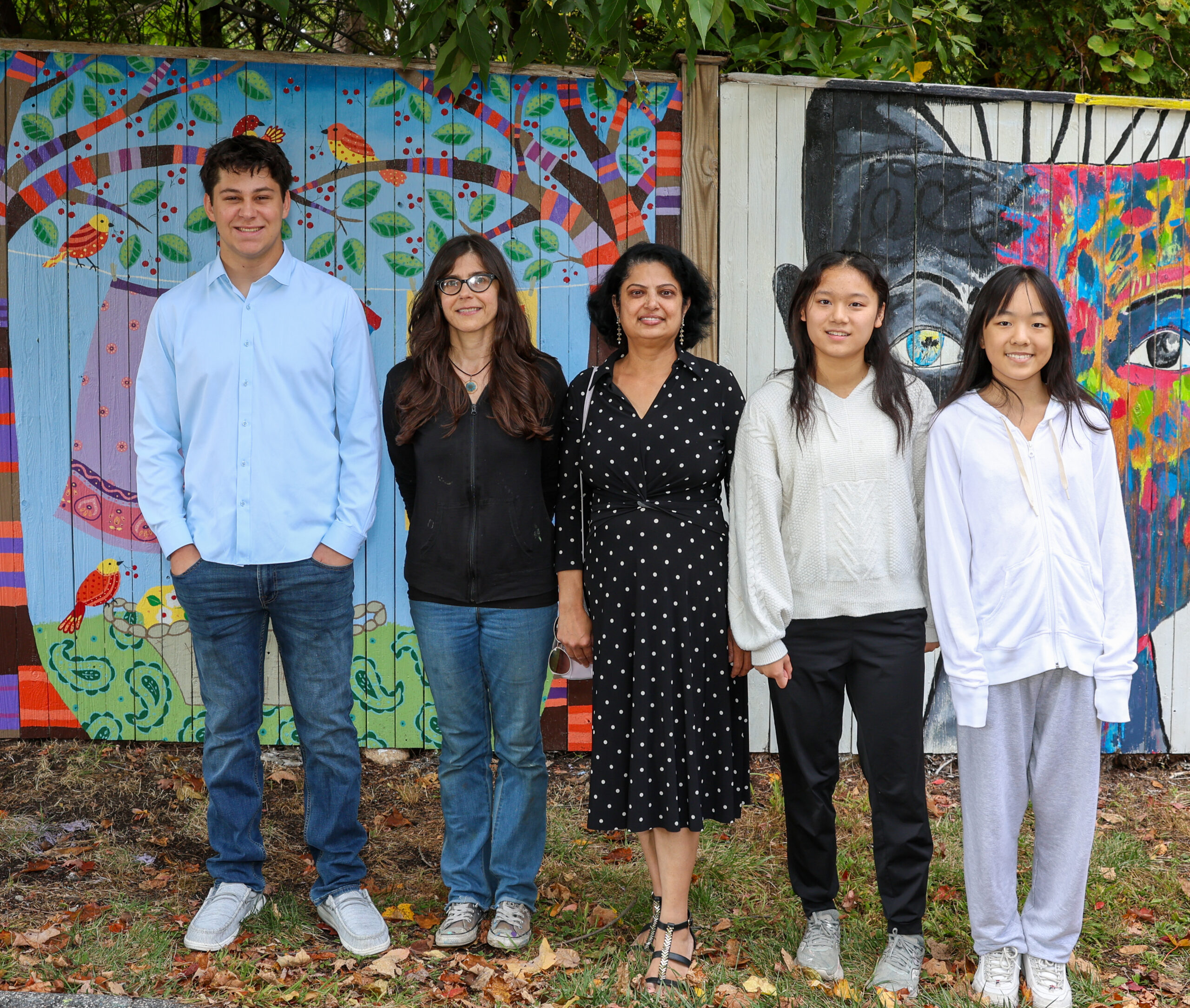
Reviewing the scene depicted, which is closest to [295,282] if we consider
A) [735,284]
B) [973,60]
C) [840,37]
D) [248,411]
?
[248,411]

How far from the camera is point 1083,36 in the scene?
17.2 feet

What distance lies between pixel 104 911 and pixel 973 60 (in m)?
5.45

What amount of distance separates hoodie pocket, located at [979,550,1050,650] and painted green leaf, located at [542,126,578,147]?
8.42 ft

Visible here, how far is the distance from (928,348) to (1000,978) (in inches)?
101

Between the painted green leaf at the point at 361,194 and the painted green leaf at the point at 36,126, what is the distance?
1178mm

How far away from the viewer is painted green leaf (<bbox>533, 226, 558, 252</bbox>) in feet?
14.4

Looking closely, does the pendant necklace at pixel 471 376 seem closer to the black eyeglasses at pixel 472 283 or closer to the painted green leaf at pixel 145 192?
the black eyeglasses at pixel 472 283

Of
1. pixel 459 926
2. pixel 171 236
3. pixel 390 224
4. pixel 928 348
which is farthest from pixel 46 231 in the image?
pixel 928 348

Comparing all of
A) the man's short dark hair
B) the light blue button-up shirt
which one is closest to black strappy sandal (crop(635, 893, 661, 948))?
the light blue button-up shirt

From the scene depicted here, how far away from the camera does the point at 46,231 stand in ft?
14.0

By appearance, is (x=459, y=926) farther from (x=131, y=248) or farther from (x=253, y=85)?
(x=253, y=85)

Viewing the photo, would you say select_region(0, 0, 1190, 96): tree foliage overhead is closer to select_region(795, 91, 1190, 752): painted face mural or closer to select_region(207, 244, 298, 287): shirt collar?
select_region(795, 91, 1190, 752): painted face mural

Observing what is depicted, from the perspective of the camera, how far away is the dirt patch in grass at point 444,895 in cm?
292

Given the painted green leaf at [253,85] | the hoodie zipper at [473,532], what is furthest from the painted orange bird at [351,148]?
the hoodie zipper at [473,532]
